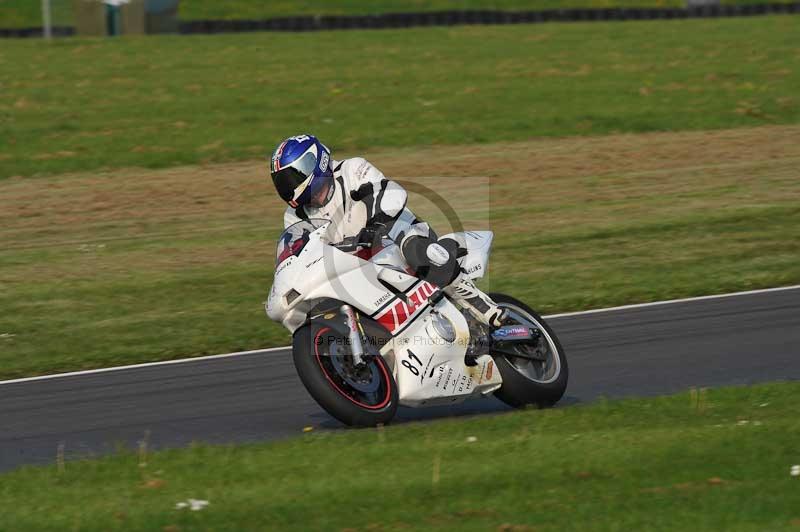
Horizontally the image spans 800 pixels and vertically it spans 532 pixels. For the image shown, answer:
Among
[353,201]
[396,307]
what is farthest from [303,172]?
[396,307]

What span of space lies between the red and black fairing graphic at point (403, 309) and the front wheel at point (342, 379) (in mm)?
246

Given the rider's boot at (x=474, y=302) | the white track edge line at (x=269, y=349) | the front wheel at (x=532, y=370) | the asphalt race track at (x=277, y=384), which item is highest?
the rider's boot at (x=474, y=302)

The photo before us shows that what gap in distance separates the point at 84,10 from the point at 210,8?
12245 mm

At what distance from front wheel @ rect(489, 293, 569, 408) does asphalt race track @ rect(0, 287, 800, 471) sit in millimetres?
318

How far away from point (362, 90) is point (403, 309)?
56.9ft

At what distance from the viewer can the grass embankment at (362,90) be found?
21.6 metres

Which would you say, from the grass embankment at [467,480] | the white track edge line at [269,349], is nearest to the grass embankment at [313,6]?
the white track edge line at [269,349]

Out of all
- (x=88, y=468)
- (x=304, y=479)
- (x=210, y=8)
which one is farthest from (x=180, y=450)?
(x=210, y=8)

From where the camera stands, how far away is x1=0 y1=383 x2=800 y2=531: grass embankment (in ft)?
20.7

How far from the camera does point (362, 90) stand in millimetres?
25109

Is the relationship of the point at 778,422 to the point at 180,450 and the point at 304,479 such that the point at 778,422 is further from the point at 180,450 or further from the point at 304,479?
the point at 180,450

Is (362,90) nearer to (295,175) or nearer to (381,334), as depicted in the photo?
(295,175)

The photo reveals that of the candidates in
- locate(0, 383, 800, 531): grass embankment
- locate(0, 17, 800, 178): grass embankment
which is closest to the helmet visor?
locate(0, 383, 800, 531): grass embankment

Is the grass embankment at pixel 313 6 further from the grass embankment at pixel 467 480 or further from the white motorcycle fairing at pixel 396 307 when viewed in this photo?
the grass embankment at pixel 467 480
